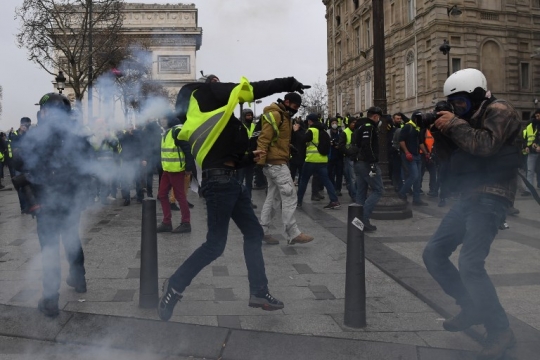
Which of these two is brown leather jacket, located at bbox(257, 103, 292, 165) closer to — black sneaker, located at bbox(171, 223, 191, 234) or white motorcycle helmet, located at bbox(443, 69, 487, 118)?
black sneaker, located at bbox(171, 223, 191, 234)

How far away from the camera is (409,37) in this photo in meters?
41.4

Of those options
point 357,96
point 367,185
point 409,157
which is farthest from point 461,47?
point 367,185

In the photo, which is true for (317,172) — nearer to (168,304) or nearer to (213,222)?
(213,222)

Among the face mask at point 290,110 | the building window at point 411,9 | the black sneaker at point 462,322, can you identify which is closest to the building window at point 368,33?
the building window at point 411,9

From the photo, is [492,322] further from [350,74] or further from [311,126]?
[350,74]

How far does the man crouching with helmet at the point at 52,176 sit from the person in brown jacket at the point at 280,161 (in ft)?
8.24

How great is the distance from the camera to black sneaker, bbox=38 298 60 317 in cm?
461

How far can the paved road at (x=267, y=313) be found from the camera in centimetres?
405

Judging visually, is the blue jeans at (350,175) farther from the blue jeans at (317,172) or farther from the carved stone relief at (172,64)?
the carved stone relief at (172,64)

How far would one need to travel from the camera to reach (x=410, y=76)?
1640 inches

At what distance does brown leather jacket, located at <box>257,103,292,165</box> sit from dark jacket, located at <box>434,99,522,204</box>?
3337 millimetres

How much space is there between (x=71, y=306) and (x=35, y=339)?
0.65 m

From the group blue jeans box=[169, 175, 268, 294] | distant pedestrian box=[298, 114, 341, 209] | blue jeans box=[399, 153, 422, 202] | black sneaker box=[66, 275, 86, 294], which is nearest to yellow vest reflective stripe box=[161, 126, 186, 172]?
distant pedestrian box=[298, 114, 341, 209]

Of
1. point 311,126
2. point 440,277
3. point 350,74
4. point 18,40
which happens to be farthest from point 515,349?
point 350,74
